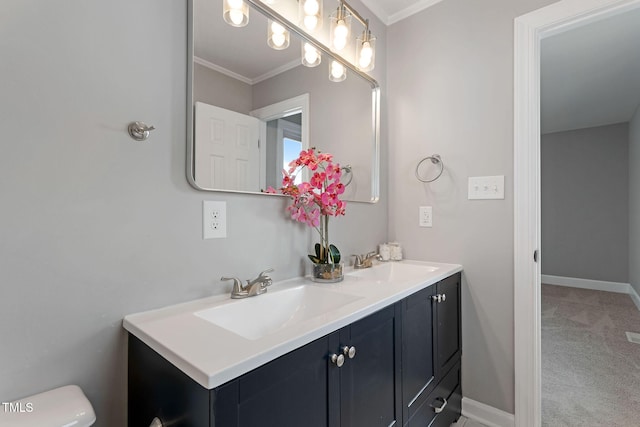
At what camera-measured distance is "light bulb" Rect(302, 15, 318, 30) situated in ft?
4.55

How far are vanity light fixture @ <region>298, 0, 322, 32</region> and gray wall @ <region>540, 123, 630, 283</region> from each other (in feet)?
16.3

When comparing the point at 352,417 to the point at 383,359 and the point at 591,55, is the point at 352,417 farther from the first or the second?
the point at 591,55

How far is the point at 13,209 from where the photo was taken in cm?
69

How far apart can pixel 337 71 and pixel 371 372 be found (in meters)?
1.47

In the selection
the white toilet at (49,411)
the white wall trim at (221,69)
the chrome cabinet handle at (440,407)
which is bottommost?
the chrome cabinet handle at (440,407)

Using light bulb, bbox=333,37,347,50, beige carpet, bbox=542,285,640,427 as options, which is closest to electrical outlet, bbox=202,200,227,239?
light bulb, bbox=333,37,347,50

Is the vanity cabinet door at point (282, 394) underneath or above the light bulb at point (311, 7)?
underneath

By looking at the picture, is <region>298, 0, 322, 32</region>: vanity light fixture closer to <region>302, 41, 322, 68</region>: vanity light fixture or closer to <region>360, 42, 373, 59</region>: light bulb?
<region>302, 41, 322, 68</region>: vanity light fixture

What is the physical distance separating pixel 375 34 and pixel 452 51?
0.50 metres

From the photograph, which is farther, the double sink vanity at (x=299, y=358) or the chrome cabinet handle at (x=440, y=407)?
the chrome cabinet handle at (x=440, y=407)

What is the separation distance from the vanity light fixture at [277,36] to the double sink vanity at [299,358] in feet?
3.42

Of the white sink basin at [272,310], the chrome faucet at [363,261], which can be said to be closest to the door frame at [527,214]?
the chrome faucet at [363,261]

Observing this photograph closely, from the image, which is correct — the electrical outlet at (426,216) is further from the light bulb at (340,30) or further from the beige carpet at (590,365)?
the beige carpet at (590,365)

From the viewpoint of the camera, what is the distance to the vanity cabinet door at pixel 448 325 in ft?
4.66
